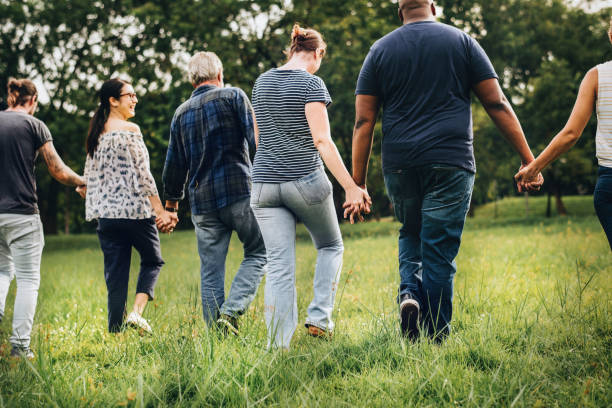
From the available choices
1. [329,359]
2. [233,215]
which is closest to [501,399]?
[329,359]

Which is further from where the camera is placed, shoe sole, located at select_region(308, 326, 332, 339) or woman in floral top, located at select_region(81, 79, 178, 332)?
woman in floral top, located at select_region(81, 79, 178, 332)

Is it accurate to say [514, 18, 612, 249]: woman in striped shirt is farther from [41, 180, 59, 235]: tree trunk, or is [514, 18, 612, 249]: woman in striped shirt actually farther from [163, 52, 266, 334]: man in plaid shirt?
[41, 180, 59, 235]: tree trunk

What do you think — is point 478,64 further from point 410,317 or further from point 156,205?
point 156,205

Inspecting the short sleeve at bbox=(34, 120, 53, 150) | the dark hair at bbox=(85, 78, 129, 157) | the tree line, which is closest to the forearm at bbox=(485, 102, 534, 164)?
the dark hair at bbox=(85, 78, 129, 157)

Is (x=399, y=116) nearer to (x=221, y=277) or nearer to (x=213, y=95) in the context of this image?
(x=213, y=95)

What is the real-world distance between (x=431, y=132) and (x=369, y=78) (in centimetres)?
57

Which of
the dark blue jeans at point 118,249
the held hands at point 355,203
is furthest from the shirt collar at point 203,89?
the held hands at point 355,203

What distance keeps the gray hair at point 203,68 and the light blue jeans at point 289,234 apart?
119 cm

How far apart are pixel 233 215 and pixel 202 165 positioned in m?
0.47

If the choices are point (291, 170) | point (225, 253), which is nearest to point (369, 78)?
point (291, 170)

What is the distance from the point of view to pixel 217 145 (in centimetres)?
400

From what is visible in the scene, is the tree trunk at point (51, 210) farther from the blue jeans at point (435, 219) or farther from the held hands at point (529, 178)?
the held hands at point (529, 178)

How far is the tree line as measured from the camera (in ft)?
53.9

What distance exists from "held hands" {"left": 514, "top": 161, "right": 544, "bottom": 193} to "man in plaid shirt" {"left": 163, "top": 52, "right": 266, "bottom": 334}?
1.98m
